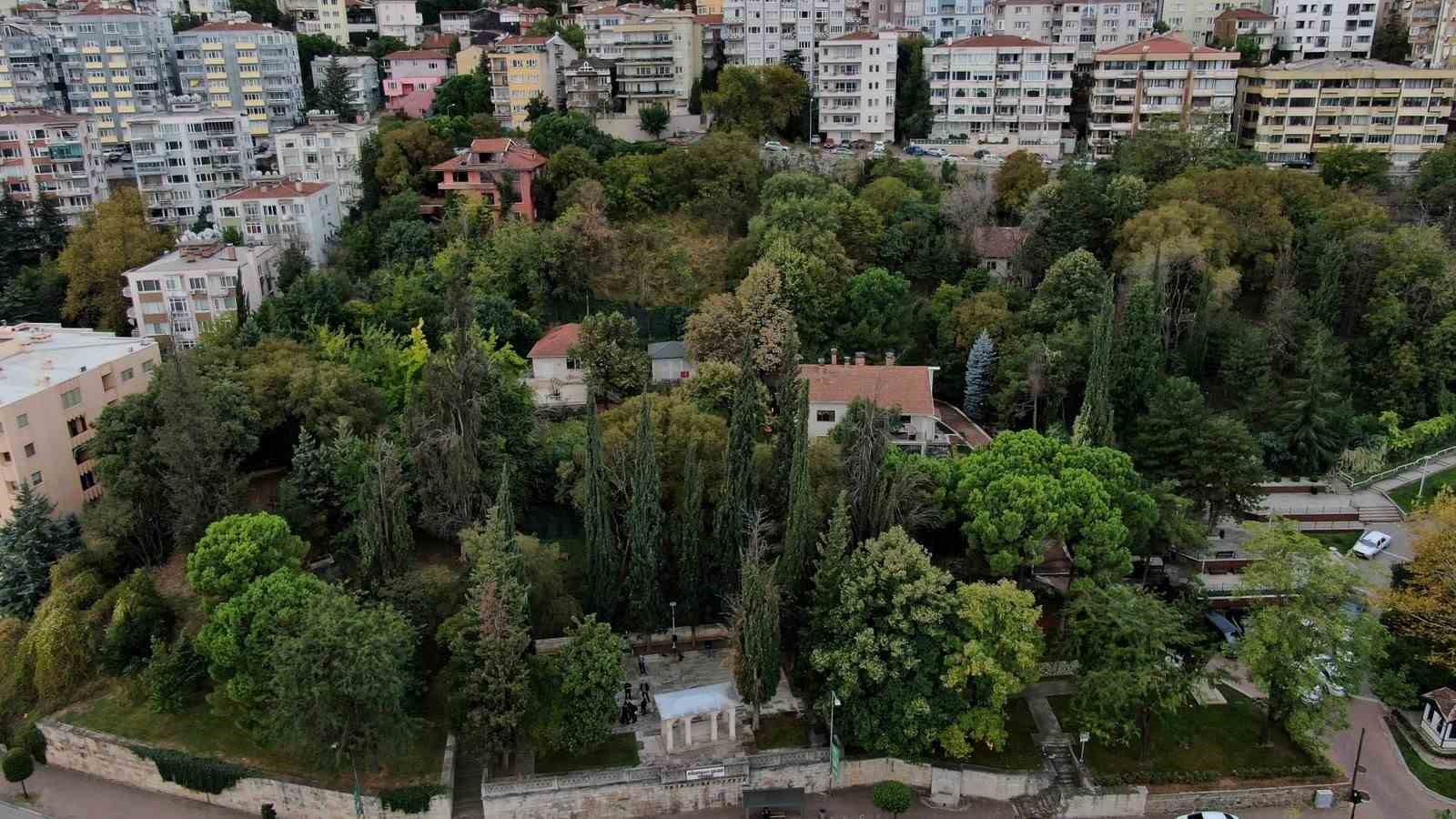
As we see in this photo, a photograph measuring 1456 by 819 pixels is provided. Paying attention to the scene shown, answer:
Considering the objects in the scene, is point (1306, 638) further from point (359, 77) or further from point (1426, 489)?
point (359, 77)

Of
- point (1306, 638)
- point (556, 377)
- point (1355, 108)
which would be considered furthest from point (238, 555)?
point (1355, 108)

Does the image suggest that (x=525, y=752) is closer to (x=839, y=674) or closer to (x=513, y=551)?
(x=513, y=551)

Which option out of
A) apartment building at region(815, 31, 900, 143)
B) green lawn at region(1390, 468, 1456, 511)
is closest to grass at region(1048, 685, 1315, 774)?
green lawn at region(1390, 468, 1456, 511)

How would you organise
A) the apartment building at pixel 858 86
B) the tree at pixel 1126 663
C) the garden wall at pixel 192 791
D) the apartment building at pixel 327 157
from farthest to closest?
the apartment building at pixel 858 86, the apartment building at pixel 327 157, the garden wall at pixel 192 791, the tree at pixel 1126 663

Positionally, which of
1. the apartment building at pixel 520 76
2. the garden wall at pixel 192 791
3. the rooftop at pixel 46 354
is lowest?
the garden wall at pixel 192 791

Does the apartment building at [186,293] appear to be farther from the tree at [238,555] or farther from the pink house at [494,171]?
the tree at [238,555]

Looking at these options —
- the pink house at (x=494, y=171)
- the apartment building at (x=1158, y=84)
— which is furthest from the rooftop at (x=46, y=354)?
the apartment building at (x=1158, y=84)

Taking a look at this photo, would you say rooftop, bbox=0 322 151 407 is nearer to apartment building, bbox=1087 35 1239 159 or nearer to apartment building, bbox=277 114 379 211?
apartment building, bbox=277 114 379 211
